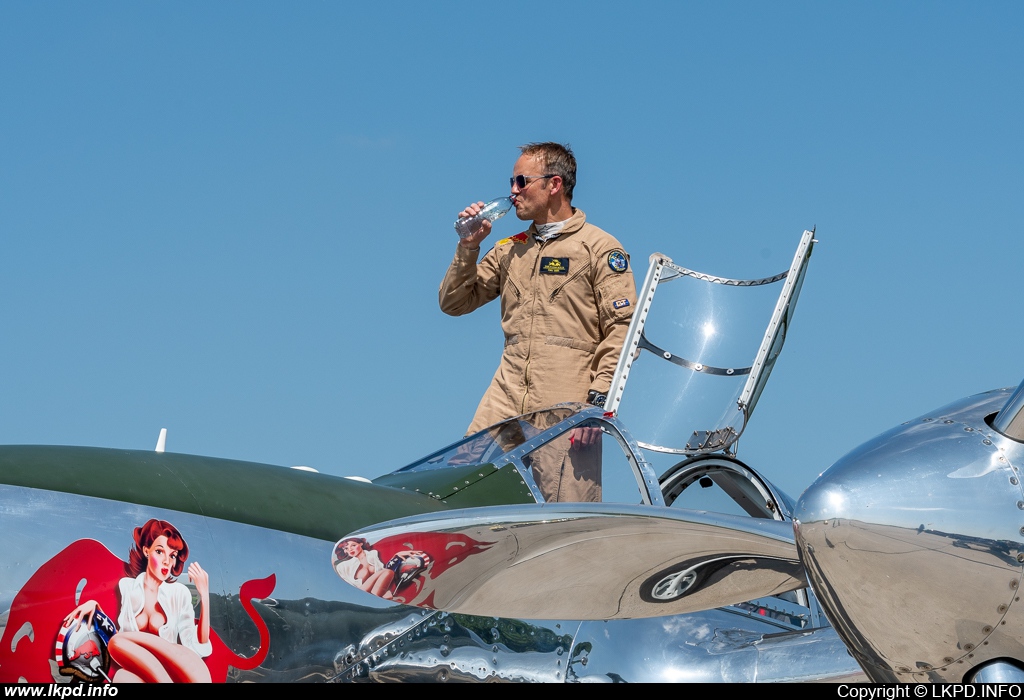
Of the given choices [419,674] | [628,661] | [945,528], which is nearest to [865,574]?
[945,528]

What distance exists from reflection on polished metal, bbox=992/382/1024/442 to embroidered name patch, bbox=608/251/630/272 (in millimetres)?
3401

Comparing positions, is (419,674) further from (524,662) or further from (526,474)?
(526,474)

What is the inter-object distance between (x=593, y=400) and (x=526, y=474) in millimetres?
926

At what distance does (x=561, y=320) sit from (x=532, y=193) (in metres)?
0.77

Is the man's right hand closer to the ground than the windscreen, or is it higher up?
higher up

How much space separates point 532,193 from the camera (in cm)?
634

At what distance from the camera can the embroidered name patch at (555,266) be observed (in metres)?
6.21

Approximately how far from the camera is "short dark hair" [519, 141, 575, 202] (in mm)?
6379

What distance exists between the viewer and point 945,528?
2.77 metres

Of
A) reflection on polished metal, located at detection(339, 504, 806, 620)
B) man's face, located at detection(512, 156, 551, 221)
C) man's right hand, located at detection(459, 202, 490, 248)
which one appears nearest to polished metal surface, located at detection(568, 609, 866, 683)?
reflection on polished metal, located at detection(339, 504, 806, 620)

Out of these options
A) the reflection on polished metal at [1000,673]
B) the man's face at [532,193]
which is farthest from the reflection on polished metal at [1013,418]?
the man's face at [532,193]

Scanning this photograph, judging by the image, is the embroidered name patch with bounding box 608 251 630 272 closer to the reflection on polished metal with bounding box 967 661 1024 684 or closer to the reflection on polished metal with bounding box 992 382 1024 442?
the reflection on polished metal with bounding box 992 382 1024 442

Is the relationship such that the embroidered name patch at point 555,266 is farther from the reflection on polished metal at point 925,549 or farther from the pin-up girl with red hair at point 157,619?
the reflection on polished metal at point 925,549

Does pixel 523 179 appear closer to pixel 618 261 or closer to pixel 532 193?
pixel 532 193
